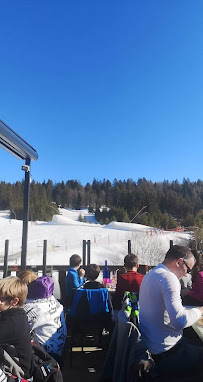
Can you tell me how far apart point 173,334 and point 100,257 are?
2564 centimetres

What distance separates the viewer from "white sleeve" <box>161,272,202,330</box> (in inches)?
70.9

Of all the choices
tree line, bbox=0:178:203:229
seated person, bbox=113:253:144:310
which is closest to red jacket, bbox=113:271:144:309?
seated person, bbox=113:253:144:310

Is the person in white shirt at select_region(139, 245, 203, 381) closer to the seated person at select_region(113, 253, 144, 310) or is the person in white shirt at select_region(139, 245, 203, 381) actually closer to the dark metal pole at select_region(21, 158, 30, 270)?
the seated person at select_region(113, 253, 144, 310)

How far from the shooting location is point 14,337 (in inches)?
67.8

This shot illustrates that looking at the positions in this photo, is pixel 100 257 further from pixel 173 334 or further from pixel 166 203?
pixel 166 203

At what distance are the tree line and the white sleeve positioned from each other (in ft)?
154

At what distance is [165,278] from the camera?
6.11 feet

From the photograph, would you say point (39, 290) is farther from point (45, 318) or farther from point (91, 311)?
point (91, 311)

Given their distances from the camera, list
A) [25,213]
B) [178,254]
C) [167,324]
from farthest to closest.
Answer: [25,213] < [178,254] < [167,324]

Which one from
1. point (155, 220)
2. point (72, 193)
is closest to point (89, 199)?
point (72, 193)

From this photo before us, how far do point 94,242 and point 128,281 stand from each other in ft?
106

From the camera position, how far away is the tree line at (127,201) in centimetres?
5934

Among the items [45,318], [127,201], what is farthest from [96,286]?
→ [127,201]

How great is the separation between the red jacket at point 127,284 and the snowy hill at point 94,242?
45.5 ft
